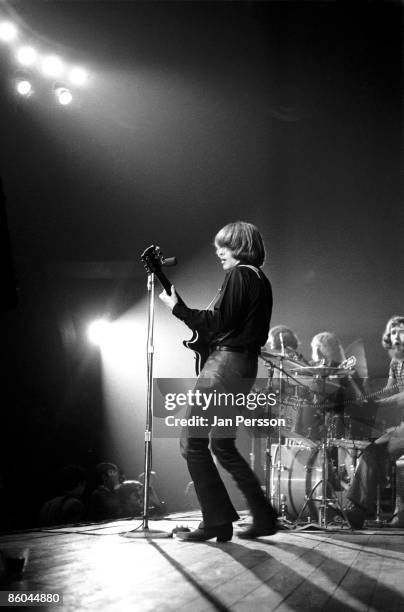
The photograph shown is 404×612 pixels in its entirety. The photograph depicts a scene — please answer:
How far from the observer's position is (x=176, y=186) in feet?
23.2

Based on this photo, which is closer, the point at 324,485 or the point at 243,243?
the point at 243,243

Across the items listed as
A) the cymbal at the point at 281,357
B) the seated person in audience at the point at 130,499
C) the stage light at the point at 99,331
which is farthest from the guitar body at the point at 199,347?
the stage light at the point at 99,331

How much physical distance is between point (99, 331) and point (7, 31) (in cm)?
323

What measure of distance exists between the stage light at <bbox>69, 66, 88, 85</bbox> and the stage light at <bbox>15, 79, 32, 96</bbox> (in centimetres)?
49

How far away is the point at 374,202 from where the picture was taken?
7.05 m

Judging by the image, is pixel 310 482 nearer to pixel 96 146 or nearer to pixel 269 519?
pixel 269 519

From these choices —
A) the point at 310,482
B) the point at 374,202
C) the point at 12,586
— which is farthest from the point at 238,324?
the point at 374,202

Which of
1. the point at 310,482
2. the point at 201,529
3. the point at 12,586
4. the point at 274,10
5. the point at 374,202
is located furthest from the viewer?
the point at 374,202

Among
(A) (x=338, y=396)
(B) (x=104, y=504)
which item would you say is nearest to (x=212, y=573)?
(A) (x=338, y=396)

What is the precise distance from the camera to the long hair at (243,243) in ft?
10.5

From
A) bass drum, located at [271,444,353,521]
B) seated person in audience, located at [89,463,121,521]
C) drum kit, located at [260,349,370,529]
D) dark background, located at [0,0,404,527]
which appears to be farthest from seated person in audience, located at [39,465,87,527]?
bass drum, located at [271,444,353,521]

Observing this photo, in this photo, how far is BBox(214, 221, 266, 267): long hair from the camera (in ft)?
10.5

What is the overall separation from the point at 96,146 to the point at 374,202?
316 cm

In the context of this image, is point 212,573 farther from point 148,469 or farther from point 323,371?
point 323,371
